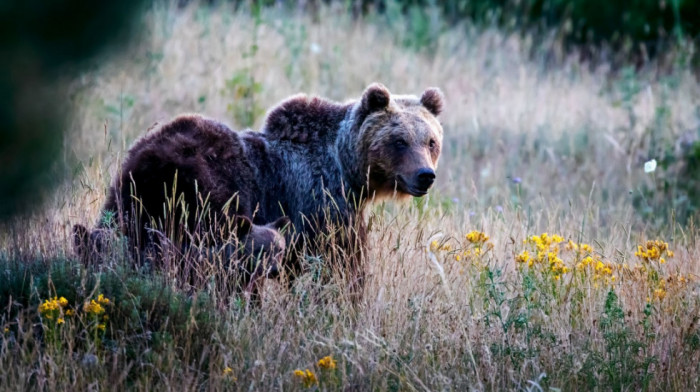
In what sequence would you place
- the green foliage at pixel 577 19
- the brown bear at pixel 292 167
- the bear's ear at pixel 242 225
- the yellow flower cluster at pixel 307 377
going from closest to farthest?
the yellow flower cluster at pixel 307 377 → the bear's ear at pixel 242 225 → the brown bear at pixel 292 167 → the green foliage at pixel 577 19

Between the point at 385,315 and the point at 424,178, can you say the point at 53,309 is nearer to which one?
the point at 385,315

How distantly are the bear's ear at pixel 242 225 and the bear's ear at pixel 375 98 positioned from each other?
1.35 meters

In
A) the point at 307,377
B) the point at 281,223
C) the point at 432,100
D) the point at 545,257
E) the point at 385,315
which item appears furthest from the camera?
the point at 432,100

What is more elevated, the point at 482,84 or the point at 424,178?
the point at 424,178

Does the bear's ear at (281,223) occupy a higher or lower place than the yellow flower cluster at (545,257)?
higher

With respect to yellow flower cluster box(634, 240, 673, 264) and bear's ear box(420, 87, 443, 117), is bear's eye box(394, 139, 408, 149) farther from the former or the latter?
yellow flower cluster box(634, 240, 673, 264)

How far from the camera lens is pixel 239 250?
5.55 meters

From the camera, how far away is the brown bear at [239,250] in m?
5.36

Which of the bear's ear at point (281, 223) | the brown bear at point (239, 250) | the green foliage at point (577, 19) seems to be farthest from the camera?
the green foliage at point (577, 19)

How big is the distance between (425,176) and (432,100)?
2.70 feet

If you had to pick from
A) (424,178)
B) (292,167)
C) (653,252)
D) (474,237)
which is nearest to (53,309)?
(292,167)

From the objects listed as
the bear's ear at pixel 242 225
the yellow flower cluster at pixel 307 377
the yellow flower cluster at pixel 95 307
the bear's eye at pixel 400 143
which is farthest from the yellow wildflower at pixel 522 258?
the yellow flower cluster at pixel 95 307

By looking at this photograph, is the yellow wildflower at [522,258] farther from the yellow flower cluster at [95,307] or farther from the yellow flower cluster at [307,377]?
the yellow flower cluster at [95,307]

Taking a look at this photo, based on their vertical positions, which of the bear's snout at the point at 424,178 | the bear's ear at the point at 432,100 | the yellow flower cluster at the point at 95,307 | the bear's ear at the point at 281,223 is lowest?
the yellow flower cluster at the point at 95,307
